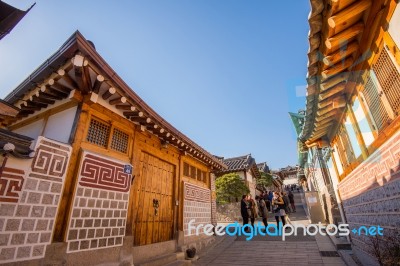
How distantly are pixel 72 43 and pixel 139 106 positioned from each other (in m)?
2.34

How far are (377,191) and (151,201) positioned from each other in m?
5.95

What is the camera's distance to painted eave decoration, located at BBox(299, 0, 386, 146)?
3.01 metres

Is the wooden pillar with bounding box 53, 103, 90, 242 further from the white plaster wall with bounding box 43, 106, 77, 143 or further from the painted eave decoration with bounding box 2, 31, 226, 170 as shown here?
the painted eave decoration with bounding box 2, 31, 226, 170

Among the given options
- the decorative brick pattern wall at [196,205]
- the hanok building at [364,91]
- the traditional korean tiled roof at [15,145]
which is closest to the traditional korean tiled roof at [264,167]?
the decorative brick pattern wall at [196,205]

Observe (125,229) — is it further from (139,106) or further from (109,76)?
(109,76)

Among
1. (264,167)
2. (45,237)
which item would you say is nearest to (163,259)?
(45,237)

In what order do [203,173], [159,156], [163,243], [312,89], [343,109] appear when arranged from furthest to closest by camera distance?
[203,173] < [159,156] < [163,243] < [343,109] < [312,89]

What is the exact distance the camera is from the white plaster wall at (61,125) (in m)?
5.09

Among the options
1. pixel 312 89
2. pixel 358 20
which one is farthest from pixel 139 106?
pixel 358 20

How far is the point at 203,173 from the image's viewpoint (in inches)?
462

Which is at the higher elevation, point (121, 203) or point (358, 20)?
point (358, 20)

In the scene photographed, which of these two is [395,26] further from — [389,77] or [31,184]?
[31,184]

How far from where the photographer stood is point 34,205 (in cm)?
402

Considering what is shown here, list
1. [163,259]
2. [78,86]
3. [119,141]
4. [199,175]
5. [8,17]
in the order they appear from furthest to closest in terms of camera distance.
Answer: [199,175]
[8,17]
[163,259]
[119,141]
[78,86]
